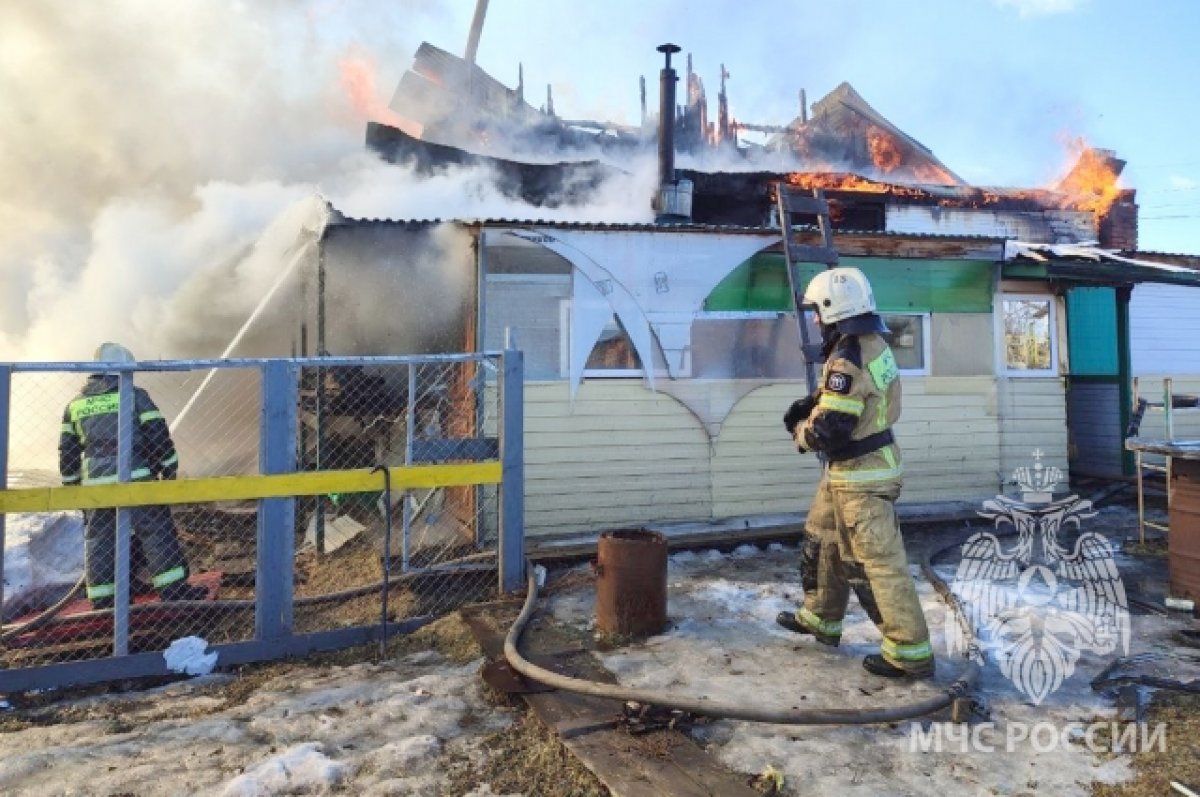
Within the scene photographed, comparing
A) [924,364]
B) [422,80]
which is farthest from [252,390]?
[422,80]

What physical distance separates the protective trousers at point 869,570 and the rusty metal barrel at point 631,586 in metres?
0.99

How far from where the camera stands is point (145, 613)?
4.97m

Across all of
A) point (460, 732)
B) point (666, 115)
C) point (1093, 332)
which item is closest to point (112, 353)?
point (460, 732)

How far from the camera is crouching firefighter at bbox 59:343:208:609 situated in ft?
16.7

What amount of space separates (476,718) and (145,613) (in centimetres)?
280

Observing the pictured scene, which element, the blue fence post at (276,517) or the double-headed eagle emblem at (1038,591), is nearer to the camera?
the double-headed eagle emblem at (1038,591)

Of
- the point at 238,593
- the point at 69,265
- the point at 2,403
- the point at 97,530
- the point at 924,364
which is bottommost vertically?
the point at 238,593

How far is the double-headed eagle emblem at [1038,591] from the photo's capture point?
4281mm

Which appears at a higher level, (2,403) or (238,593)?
(2,403)

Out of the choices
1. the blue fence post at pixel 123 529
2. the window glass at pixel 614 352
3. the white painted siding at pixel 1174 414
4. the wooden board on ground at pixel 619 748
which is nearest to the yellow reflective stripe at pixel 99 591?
the blue fence post at pixel 123 529

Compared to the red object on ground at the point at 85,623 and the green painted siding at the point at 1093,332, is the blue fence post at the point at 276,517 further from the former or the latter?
the green painted siding at the point at 1093,332

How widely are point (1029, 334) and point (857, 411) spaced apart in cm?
655

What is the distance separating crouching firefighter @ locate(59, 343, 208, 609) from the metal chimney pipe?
1004 cm

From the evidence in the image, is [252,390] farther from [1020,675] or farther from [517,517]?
[1020,675]
